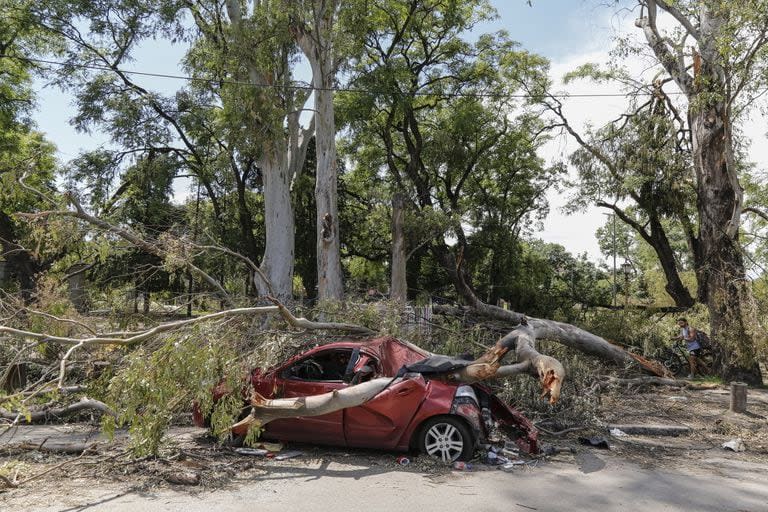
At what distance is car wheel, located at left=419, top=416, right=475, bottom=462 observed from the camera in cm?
650

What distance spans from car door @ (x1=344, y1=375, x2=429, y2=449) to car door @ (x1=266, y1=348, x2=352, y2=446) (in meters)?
0.18

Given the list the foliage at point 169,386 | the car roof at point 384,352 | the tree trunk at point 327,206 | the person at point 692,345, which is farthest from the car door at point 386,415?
the person at point 692,345

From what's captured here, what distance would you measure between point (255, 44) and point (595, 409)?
1362 cm

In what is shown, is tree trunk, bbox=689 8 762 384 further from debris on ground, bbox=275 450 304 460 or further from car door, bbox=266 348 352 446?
debris on ground, bbox=275 450 304 460

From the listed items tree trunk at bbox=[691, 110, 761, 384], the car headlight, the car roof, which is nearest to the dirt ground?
the car headlight

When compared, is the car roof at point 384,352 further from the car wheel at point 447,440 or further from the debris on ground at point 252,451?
the debris on ground at point 252,451

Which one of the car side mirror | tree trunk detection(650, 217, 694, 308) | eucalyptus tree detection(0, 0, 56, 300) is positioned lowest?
the car side mirror

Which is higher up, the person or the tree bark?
the tree bark

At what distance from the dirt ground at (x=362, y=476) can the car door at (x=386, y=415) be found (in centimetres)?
28

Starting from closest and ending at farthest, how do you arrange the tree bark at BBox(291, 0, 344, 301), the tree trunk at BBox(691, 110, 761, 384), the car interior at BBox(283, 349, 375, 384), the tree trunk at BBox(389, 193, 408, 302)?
the car interior at BBox(283, 349, 375, 384) → the tree trunk at BBox(691, 110, 761, 384) → the tree bark at BBox(291, 0, 344, 301) → the tree trunk at BBox(389, 193, 408, 302)

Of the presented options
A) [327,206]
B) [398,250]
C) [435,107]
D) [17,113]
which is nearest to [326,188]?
[327,206]

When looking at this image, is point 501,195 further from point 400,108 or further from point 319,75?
point 319,75

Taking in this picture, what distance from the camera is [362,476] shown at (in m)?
6.17

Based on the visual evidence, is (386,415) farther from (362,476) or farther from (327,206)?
(327,206)
